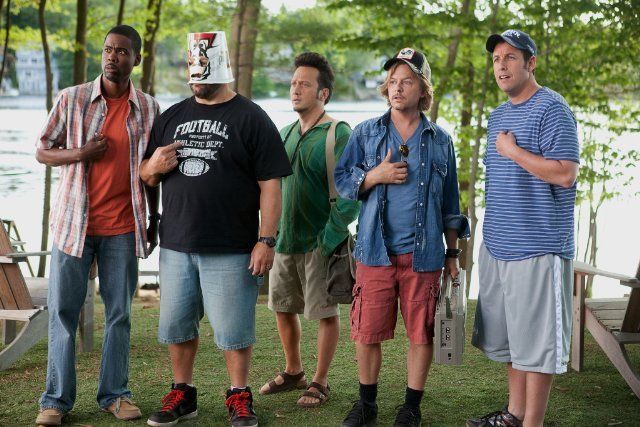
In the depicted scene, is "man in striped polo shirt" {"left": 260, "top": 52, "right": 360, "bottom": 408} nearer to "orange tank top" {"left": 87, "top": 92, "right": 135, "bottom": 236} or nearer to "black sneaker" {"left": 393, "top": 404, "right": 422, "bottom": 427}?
"black sneaker" {"left": 393, "top": 404, "right": 422, "bottom": 427}

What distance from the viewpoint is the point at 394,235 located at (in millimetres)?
3916

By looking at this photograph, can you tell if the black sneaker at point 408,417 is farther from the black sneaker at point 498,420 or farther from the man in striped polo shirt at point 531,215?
the man in striped polo shirt at point 531,215

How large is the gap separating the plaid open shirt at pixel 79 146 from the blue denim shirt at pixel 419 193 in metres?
0.94

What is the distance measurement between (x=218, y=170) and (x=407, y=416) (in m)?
1.43

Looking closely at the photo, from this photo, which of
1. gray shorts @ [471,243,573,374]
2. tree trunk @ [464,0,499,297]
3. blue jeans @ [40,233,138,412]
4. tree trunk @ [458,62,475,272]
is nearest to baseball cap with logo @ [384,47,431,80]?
gray shorts @ [471,243,573,374]

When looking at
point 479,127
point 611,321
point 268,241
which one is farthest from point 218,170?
point 479,127

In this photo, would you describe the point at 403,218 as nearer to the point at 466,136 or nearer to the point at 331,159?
the point at 331,159

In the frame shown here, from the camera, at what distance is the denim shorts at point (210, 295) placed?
13.0ft

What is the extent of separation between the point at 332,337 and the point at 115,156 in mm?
1474

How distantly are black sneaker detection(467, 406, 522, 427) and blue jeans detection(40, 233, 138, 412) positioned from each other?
1.73 meters

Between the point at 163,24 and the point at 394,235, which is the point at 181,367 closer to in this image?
the point at 394,235

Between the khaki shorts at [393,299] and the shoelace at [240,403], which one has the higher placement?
the khaki shorts at [393,299]

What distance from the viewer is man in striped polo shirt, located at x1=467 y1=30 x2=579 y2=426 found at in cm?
353

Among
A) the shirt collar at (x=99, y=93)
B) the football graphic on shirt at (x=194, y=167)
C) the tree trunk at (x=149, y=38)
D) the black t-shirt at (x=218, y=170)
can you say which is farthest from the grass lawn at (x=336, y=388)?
the tree trunk at (x=149, y=38)
